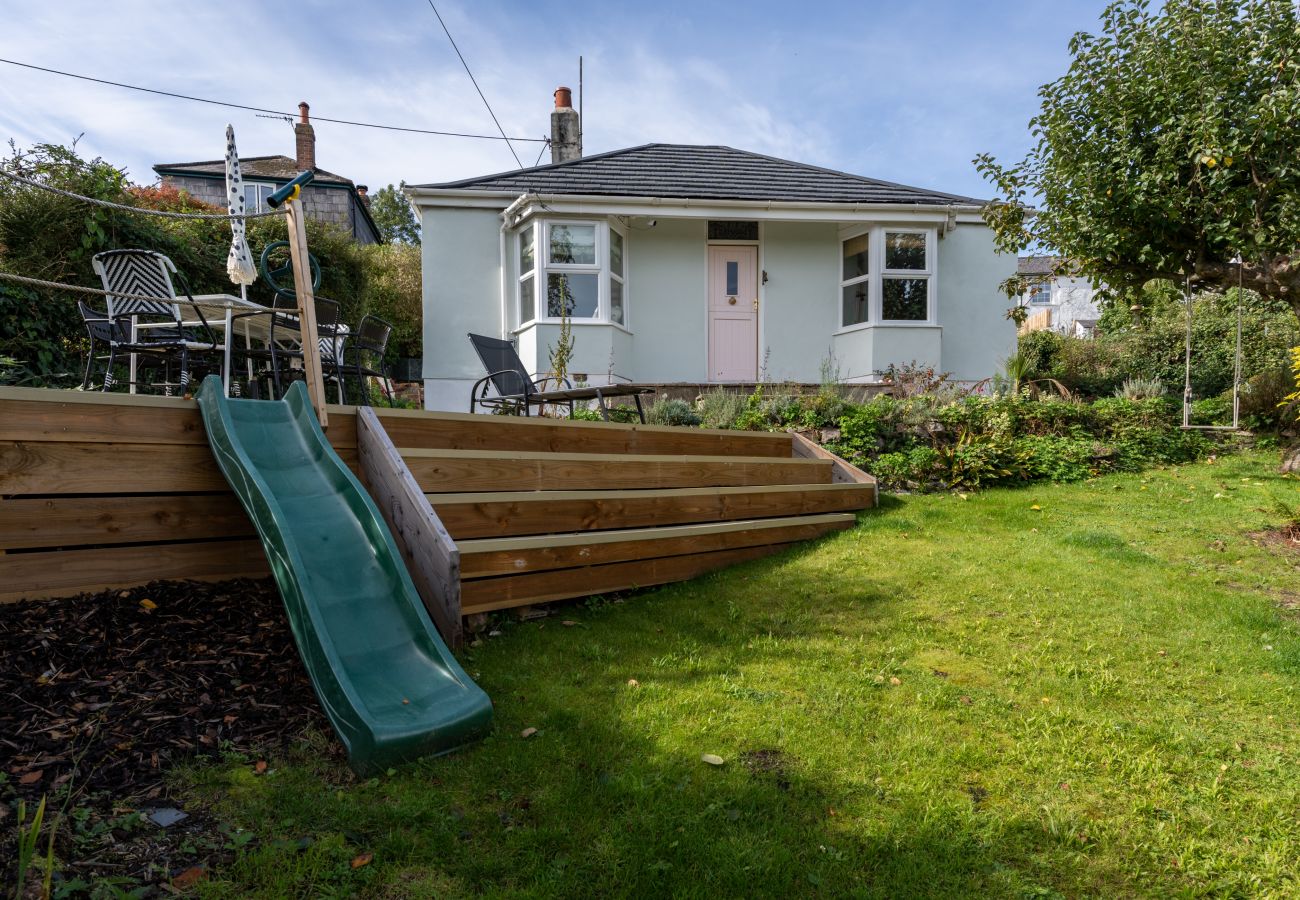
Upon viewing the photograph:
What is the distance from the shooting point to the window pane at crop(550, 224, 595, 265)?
9.98 m

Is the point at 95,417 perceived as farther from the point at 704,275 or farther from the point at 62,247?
the point at 704,275

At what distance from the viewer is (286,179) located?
2206 centimetres

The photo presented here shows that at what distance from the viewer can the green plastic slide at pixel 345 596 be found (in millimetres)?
2213

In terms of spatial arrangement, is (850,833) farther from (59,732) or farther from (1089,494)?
(1089,494)

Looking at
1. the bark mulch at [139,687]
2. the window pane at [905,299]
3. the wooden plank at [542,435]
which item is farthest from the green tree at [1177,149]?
the bark mulch at [139,687]

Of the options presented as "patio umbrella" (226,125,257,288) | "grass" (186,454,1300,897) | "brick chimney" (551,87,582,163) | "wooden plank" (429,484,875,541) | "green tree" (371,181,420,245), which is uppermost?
"green tree" (371,181,420,245)

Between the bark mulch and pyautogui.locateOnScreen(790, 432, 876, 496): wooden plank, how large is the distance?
446 cm

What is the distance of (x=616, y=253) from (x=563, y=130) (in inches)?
202

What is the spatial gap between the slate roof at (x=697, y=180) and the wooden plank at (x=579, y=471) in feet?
20.6

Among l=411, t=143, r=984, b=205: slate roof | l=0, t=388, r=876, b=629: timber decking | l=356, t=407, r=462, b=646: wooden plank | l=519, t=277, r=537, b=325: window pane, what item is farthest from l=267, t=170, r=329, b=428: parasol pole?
l=411, t=143, r=984, b=205: slate roof

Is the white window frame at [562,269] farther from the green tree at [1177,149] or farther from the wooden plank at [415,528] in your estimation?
the wooden plank at [415,528]

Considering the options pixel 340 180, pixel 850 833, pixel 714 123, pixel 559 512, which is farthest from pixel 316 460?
pixel 340 180

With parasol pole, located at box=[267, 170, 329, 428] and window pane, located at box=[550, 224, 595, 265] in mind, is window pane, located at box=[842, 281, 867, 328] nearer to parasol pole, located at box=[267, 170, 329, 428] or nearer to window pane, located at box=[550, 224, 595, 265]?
window pane, located at box=[550, 224, 595, 265]

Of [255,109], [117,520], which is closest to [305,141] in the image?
[255,109]
